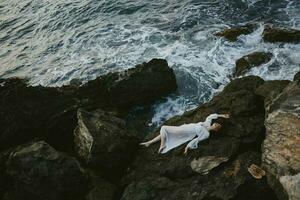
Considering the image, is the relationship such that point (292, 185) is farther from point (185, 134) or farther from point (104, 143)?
point (104, 143)

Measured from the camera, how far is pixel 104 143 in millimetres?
10758

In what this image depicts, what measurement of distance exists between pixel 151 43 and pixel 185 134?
30.4 ft

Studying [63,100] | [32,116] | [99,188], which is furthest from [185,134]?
[32,116]

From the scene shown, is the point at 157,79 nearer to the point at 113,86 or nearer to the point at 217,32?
the point at 113,86

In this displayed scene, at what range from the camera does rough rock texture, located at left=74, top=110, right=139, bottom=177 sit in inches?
422

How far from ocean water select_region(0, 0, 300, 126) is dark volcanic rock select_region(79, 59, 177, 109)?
A: 2.14 feet

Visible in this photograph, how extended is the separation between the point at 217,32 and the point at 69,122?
29.3 ft

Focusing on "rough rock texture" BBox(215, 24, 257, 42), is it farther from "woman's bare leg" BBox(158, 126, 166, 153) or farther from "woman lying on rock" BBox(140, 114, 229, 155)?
"woman's bare leg" BBox(158, 126, 166, 153)

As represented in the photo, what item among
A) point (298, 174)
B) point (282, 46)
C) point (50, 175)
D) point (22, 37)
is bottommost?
point (22, 37)

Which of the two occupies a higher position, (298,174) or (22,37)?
(298,174)

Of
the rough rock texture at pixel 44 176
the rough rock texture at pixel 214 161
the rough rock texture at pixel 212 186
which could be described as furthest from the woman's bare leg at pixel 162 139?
the rough rock texture at pixel 44 176

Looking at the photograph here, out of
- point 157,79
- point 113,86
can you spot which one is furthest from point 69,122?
point 157,79

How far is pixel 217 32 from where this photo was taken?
18.5 meters

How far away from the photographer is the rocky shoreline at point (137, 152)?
872 centimetres
